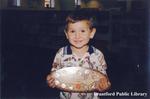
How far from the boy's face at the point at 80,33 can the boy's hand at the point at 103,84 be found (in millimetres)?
412

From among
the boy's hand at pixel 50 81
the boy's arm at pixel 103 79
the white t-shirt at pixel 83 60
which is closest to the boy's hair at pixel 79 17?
the white t-shirt at pixel 83 60

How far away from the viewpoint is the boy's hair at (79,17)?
15.3 feet

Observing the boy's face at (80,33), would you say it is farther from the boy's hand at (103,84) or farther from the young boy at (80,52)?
the boy's hand at (103,84)

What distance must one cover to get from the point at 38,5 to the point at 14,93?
0.97m

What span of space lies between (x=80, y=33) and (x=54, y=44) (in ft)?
0.97

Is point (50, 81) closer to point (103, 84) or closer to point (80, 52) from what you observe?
point (80, 52)

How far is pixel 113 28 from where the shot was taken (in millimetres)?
4660

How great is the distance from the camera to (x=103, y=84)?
4730 mm

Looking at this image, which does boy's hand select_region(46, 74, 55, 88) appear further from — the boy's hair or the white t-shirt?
the boy's hair

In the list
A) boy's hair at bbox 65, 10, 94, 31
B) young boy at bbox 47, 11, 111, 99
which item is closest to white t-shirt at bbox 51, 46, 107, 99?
young boy at bbox 47, 11, 111, 99

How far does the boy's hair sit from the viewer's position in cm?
466

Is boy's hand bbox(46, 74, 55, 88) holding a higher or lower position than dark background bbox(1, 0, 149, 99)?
lower

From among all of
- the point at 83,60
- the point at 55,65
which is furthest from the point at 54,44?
the point at 83,60

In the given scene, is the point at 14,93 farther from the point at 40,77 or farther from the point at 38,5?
the point at 38,5
